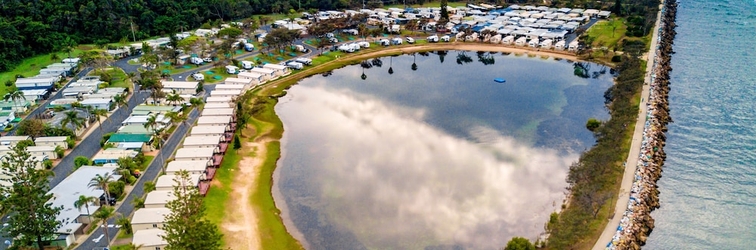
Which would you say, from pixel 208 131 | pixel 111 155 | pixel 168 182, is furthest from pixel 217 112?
pixel 168 182

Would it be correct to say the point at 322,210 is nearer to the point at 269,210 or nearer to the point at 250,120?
the point at 269,210

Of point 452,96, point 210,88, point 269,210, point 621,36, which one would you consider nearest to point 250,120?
point 210,88

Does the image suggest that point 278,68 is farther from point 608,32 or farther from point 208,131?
point 608,32

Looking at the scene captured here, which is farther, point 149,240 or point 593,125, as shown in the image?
point 593,125

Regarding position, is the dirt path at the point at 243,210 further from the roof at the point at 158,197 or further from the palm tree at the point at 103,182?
the palm tree at the point at 103,182

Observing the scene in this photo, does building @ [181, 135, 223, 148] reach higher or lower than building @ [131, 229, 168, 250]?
higher

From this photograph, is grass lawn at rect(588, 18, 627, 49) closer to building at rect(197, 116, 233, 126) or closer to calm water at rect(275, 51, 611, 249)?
calm water at rect(275, 51, 611, 249)

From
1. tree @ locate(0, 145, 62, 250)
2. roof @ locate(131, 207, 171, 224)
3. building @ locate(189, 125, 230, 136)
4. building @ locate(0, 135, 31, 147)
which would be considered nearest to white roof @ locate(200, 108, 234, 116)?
building @ locate(189, 125, 230, 136)
